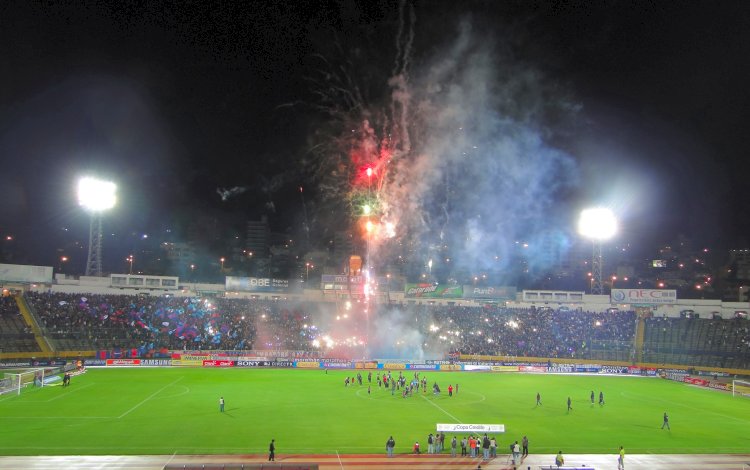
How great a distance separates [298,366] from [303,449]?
127ft

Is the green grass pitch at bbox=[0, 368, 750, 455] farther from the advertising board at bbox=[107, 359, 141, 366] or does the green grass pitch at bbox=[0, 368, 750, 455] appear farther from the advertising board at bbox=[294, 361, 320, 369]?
the advertising board at bbox=[294, 361, 320, 369]

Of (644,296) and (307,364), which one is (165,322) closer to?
(307,364)

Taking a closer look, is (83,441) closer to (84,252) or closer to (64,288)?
(64,288)

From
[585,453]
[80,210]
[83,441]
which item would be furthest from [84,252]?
[585,453]

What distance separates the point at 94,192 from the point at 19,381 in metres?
28.7

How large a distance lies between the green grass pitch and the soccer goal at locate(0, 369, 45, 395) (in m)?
1.57

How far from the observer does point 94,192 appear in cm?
6512

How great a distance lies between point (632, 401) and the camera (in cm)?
4850

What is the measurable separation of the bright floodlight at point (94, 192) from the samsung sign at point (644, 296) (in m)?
74.0

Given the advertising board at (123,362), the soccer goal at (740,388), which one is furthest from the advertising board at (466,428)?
the advertising board at (123,362)

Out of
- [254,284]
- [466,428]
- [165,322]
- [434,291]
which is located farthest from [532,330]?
[466,428]

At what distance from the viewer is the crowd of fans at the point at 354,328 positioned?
66.4 meters

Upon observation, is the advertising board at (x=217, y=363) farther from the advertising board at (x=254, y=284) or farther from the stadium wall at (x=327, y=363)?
the advertising board at (x=254, y=284)

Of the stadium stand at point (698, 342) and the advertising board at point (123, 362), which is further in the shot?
the stadium stand at point (698, 342)
